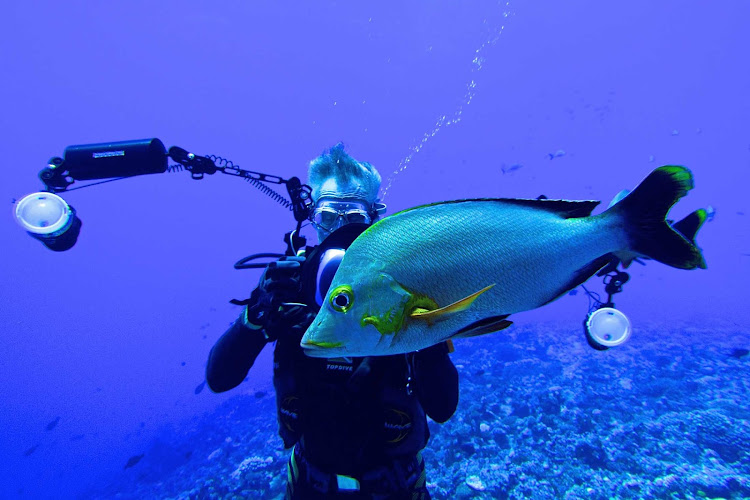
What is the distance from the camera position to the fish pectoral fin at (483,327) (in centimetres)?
82

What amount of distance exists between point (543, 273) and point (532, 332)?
26317mm

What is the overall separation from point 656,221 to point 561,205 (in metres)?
0.29

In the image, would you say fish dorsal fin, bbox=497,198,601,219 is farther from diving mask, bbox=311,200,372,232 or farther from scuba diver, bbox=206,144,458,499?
diving mask, bbox=311,200,372,232

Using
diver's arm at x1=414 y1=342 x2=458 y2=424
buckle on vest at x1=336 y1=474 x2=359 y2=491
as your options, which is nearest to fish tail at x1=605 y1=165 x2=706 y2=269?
diver's arm at x1=414 y1=342 x2=458 y2=424

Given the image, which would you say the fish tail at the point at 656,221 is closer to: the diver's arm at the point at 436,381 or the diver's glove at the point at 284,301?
the diver's arm at the point at 436,381

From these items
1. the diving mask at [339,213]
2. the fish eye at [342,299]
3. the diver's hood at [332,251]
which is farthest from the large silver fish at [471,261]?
the diving mask at [339,213]

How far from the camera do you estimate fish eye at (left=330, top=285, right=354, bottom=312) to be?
0.83 metres

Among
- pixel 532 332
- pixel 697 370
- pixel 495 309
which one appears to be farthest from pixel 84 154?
pixel 532 332

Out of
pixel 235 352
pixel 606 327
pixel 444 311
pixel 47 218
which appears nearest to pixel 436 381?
pixel 235 352

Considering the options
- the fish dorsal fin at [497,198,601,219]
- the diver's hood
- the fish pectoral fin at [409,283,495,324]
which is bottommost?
the fish pectoral fin at [409,283,495,324]

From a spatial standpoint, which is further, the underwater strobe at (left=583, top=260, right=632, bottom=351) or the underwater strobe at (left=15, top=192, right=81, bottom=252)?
the underwater strobe at (left=583, top=260, right=632, bottom=351)

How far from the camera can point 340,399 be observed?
8.33 ft

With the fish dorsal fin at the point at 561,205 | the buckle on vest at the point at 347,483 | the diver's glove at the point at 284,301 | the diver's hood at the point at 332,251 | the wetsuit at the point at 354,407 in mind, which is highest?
the fish dorsal fin at the point at 561,205

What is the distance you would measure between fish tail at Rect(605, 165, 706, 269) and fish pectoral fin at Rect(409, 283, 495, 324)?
51 cm
